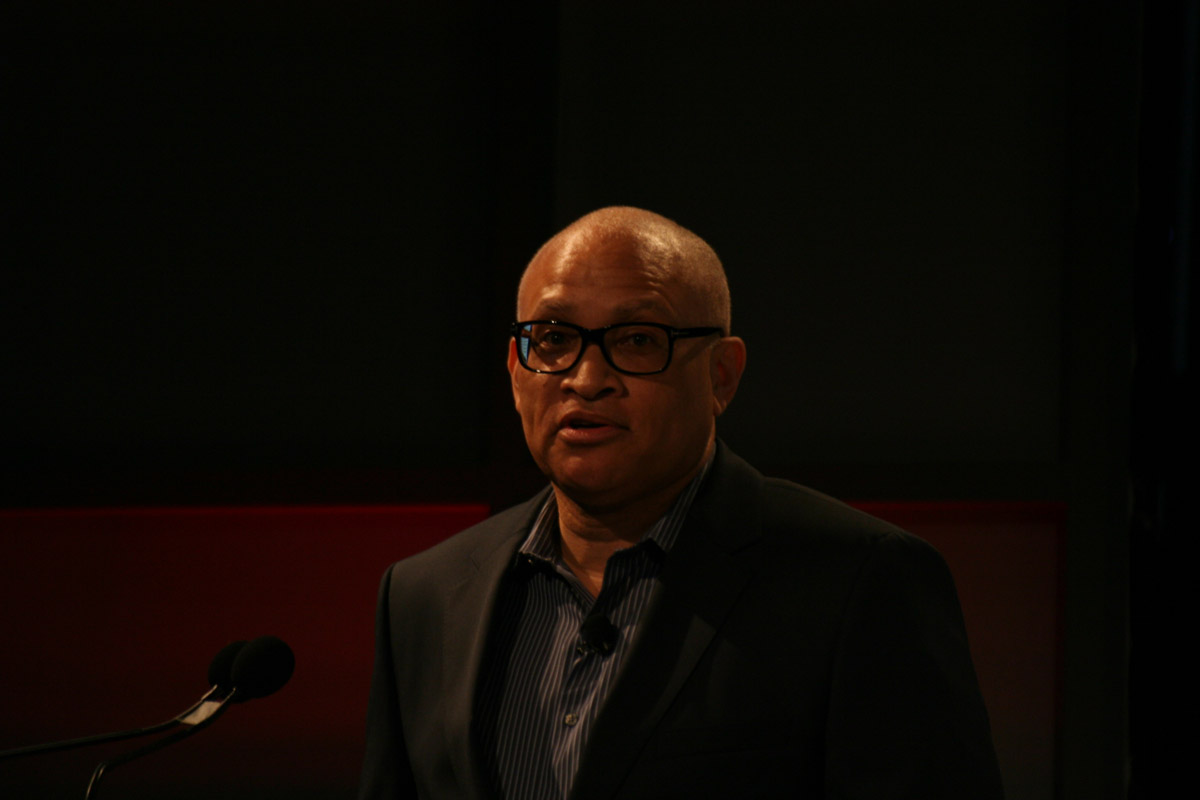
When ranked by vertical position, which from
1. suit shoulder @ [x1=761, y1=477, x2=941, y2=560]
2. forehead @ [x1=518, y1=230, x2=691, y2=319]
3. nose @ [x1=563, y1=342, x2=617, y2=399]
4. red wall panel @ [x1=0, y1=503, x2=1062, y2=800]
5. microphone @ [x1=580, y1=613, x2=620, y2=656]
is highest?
forehead @ [x1=518, y1=230, x2=691, y2=319]

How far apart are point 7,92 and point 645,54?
141 centimetres

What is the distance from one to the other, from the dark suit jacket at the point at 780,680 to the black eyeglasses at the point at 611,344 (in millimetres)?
211

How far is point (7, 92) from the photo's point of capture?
2.09 metres

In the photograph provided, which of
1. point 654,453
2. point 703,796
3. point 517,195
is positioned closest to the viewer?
point 703,796

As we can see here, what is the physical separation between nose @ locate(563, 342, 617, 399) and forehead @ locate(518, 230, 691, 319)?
0.06 meters

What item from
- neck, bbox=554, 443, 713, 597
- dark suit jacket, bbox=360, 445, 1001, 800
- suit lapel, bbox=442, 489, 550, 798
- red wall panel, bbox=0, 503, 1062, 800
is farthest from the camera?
red wall panel, bbox=0, 503, 1062, 800

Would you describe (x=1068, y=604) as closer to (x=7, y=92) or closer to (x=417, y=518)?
(x=417, y=518)

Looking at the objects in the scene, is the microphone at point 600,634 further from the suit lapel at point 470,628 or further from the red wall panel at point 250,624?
the red wall panel at point 250,624

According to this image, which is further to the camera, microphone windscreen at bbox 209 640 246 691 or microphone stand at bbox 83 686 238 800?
microphone windscreen at bbox 209 640 246 691

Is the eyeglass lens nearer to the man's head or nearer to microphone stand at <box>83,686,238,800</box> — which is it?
the man's head

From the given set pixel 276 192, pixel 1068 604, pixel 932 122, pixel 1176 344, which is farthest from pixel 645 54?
pixel 1068 604

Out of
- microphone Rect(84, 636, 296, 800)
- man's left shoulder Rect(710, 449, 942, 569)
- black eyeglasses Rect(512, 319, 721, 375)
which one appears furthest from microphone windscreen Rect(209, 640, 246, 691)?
man's left shoulder Rect(710, 449, 942, 569)

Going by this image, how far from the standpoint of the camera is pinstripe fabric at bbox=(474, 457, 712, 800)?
119 centimetres

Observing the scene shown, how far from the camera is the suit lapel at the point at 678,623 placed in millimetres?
1111
